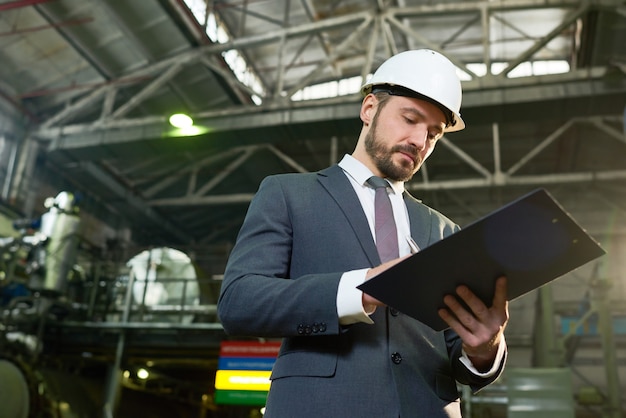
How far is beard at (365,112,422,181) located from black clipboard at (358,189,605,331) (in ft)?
1.92

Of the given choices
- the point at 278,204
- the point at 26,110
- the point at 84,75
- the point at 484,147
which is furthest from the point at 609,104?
the point at 26,110

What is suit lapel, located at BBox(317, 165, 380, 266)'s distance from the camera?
5.22ft

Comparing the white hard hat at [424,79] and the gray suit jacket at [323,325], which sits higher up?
the white hard hat at [424,79]

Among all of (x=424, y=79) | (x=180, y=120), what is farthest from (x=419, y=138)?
(x=180, y=120)

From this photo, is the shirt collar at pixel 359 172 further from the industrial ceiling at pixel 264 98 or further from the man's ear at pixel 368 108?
the industrial ceiling at pixel 264 98

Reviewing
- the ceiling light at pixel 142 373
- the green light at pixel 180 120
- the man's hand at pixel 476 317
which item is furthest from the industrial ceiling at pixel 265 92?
the man's hand at pixel 476 317

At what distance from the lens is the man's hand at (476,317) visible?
130 cm

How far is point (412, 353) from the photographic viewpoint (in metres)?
1.49

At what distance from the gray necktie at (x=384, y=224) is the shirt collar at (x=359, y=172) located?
1.0 inches

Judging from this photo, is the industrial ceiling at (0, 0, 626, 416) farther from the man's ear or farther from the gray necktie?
the gray necktie

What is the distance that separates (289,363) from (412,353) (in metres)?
0.32

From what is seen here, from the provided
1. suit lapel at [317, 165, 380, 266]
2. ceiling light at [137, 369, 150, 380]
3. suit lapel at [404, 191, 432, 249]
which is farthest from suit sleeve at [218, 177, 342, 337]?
ceiling light at [137, 369, 150, 380]

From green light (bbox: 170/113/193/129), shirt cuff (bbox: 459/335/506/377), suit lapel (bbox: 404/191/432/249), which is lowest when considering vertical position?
shirt cuff (bbox: 459/335/506/377)

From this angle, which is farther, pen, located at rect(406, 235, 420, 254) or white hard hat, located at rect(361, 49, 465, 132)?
white hard hat, located at rect(361, 49, 465, 132)
